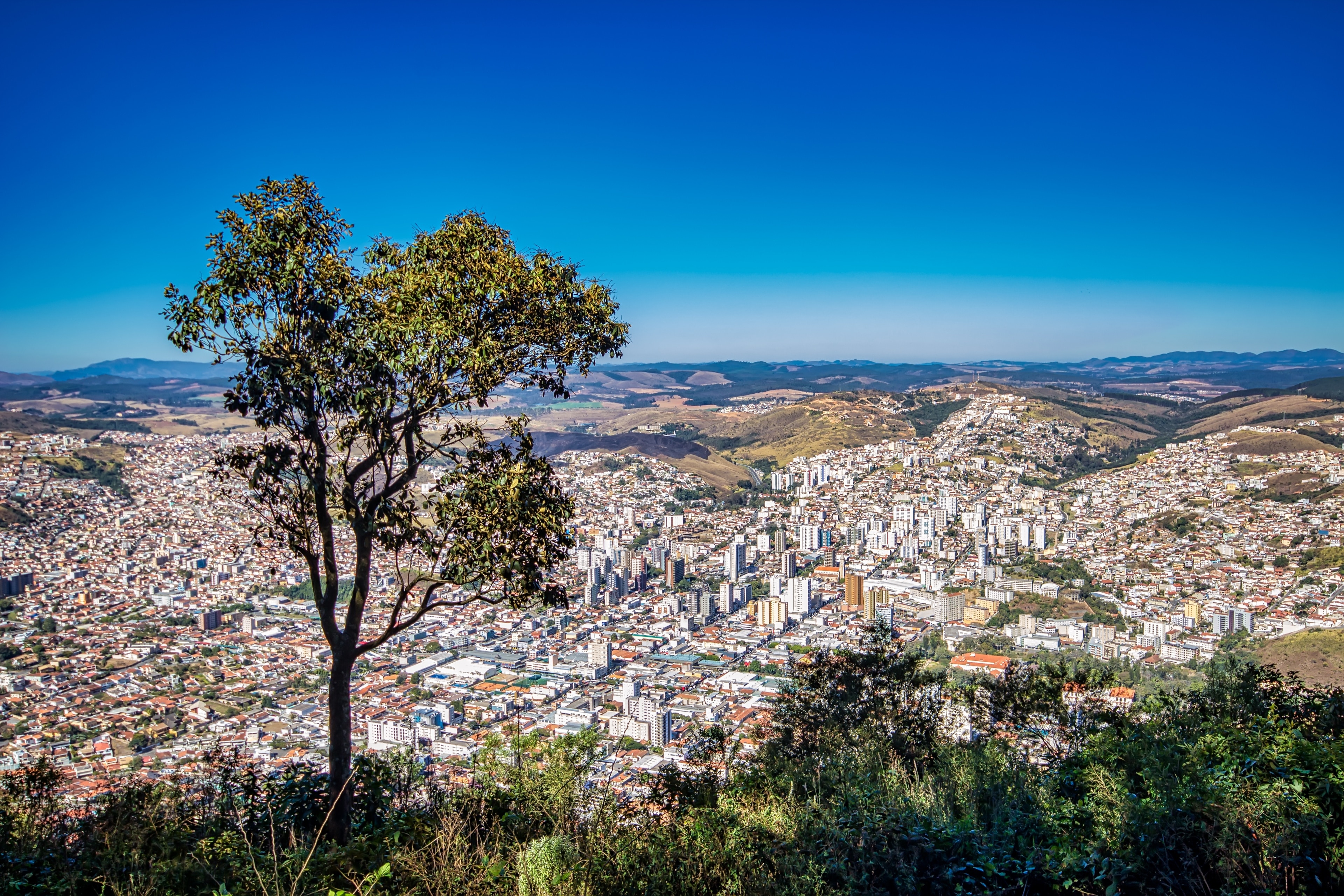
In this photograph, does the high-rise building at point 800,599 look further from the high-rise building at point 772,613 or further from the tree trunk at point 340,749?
the tree trunk at point 340,749

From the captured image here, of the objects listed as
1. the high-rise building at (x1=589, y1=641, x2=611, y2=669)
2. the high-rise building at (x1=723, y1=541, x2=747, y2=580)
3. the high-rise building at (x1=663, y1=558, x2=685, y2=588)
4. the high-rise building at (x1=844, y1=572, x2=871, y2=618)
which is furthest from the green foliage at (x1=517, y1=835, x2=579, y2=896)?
the high-rise building at (x1=723, y1=541, x2=747, y2=580)

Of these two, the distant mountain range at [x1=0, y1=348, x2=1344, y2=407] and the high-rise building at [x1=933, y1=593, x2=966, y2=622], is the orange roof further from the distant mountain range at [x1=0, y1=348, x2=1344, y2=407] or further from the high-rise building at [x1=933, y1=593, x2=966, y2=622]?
the distant mountain range at [x1=0, y1=348, x2=1344, y2=407]

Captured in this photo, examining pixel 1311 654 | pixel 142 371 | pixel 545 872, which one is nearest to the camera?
pixel 545 872

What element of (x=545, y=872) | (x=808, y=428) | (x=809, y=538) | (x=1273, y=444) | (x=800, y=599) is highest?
(x=545, y=872)

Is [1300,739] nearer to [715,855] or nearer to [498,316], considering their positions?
A: [715,855]

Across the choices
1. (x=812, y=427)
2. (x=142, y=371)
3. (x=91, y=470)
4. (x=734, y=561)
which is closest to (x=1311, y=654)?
(x=734, y=561)

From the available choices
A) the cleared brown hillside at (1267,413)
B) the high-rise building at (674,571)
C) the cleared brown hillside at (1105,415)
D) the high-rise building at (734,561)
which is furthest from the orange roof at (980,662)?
the cleared brown hillside at (1267,413)

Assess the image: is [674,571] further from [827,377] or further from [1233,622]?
[827,377]
